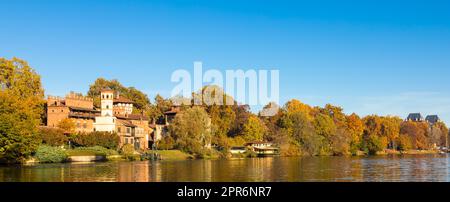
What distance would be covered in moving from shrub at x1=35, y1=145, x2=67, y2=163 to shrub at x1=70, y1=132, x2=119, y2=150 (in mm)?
9605

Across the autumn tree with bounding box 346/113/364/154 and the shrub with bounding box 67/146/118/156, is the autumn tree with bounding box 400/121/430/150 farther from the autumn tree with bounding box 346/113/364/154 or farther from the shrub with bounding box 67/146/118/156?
the shrub with bounding box 67/146/118/156

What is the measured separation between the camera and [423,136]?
16438 centimetres

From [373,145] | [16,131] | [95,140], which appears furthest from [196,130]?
[373,145]

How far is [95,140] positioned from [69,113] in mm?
14605

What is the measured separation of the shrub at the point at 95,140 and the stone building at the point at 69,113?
10396 millimetres

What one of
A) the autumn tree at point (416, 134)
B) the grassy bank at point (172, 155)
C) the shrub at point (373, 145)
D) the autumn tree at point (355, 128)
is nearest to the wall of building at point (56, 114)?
the grassy bank at point (172, 155)

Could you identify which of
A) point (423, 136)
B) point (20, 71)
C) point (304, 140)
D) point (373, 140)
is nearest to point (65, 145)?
point (20, 71)

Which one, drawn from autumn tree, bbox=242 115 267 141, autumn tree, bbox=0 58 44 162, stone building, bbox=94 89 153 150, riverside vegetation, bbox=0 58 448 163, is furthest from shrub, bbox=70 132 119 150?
autumn tree, bbox=242 115 267 141

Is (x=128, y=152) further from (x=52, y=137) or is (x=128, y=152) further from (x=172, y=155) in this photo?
(x=52, y=137)

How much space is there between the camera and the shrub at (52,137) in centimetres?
6585

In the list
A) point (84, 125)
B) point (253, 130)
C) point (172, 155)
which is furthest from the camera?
point (253, 130)

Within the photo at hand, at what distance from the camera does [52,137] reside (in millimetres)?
67062

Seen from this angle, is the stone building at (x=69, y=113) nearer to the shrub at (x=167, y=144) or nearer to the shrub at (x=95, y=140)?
the shrub at (x=95, y=140)
